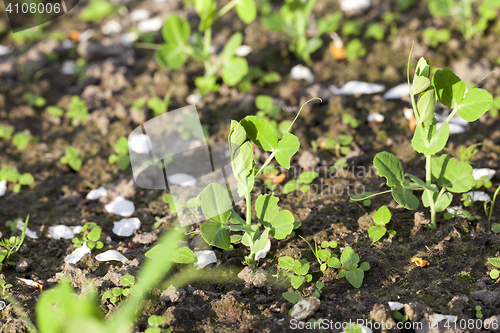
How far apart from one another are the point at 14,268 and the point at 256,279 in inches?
41.7

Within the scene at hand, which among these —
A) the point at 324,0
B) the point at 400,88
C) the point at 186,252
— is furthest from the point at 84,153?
the point at 324,0

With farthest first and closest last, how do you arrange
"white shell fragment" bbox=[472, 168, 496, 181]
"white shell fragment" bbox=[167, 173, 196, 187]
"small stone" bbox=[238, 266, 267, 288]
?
→ "white shell fragment" bbox=[167, 173, 196, 187]
"white shell fragment" bbox=[472, 168, 496, 181]
"small stone" bbox=[238, 266, 267, 288]

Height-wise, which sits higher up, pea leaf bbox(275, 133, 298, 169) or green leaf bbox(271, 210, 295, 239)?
pea leaf bbox(275, 133, 298, 169)

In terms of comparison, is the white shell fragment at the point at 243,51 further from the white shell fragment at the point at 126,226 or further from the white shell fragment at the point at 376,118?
the white shell fragment at the point at 126,226

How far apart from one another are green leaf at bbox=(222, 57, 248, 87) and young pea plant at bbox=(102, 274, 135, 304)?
5.07 ft

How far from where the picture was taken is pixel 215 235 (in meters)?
1.55

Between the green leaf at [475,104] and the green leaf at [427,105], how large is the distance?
4.8 inches

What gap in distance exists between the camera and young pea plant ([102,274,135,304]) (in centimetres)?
151

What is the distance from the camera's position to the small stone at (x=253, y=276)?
1.60 metres

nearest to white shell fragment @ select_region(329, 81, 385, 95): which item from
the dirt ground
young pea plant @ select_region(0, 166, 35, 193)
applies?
the dirt ground

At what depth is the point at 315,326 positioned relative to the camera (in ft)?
4.50

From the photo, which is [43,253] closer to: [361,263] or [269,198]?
[269,198]

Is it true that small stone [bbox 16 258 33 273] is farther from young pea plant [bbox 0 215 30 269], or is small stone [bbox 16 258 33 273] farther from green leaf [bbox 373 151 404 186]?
green leaf [bbox 373 151 404 186]

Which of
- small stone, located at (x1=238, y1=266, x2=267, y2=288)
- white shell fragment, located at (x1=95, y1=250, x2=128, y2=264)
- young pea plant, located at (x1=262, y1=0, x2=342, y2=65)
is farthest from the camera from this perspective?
young pea plant, located at (x1=262, y1=0, x2=342, y2=65)
